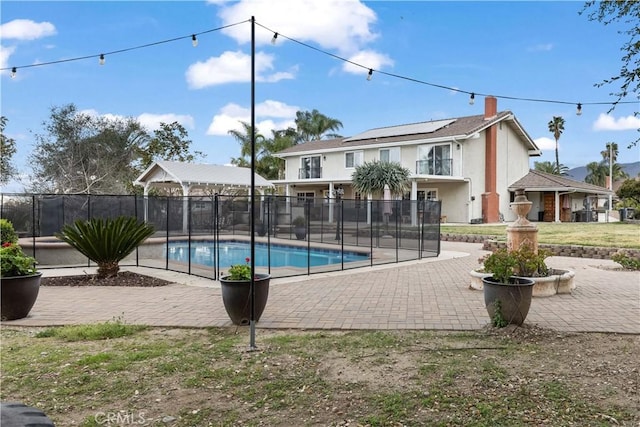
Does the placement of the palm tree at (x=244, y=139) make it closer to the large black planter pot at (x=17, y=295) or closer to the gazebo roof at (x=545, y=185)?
the gazebo roof at (x=545, y=185)

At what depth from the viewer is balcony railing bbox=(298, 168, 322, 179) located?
117 ft

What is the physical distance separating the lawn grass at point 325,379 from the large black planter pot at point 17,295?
1033 mm

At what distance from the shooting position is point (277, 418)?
3350mm

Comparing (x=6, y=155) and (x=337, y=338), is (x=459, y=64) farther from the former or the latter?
(x=6, y=155)

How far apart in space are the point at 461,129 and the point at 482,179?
151 inches

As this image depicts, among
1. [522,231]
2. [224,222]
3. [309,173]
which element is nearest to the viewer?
[522,231]

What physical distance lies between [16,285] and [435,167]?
26611mm

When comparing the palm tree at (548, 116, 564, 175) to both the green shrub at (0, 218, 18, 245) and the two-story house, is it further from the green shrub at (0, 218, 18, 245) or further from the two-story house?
the green shrub at (0, 218, 18, 245)

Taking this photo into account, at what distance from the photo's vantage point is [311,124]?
47.0 m

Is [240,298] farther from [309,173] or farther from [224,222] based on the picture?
[309,173]

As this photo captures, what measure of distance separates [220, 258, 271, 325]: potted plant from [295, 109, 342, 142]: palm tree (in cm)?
→ 4198

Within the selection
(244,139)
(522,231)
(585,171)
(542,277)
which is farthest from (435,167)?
(585,171)

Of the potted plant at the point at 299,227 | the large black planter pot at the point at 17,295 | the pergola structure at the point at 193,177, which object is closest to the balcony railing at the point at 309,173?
the pergola structure at the point at 193,177

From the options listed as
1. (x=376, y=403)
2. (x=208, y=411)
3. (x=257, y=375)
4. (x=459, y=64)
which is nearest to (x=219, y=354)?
(x=257, y=375)
